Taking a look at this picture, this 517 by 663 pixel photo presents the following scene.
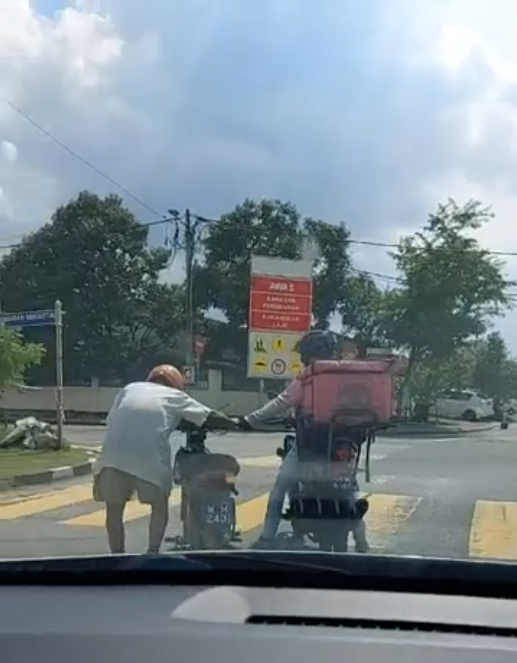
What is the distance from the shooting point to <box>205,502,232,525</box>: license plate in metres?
7.14

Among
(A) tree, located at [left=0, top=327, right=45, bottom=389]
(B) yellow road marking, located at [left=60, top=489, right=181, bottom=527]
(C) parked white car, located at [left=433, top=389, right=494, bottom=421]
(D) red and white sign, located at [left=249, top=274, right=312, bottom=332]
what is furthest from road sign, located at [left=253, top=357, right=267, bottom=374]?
(B) yellow road marking, located at [left=60, top=489, right=181, bottom=527]

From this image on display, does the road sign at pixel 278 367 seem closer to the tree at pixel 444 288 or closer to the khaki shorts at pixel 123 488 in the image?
the tree at pixel 444 288

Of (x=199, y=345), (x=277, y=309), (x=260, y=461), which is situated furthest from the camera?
(x=199, y=345)

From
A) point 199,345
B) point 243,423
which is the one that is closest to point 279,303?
point 199,345

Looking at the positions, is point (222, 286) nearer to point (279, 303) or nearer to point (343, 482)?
point (279, 303)

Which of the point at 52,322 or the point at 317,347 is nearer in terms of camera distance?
the point at 317,347

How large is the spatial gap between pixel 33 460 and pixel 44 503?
5.27 m

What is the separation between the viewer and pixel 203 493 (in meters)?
7.21

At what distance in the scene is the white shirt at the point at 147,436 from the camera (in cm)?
738

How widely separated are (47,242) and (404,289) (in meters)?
13.5

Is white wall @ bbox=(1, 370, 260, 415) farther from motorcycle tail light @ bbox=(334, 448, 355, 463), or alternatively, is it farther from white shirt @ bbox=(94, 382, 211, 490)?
motorcycle tail light @ bbox=(334, 448, 355, 463)

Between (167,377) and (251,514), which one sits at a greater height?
(167,377)

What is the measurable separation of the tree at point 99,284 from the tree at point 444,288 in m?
8.50

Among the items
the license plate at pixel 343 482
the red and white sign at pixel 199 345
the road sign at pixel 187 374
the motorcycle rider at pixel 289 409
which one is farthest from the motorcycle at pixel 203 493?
the red and white sign at pixel 199 345
